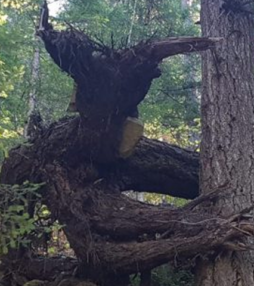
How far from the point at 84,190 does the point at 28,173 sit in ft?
3.27

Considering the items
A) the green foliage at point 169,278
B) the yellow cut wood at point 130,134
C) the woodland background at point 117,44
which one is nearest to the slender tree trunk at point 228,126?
the yellow cut wood at point 130,134

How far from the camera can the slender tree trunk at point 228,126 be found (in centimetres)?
586

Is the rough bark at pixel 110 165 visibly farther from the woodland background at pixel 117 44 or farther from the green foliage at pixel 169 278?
the woodland background at pixel 117 44

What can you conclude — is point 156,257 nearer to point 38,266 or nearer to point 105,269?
point 105,269

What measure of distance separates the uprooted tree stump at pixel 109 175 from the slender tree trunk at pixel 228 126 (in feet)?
0.98

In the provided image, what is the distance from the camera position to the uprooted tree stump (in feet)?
19.1

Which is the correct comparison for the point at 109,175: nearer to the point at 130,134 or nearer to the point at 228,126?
the point at 130,134

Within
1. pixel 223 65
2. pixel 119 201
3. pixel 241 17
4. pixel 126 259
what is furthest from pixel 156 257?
pixel 241 17

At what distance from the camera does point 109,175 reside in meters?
7.31

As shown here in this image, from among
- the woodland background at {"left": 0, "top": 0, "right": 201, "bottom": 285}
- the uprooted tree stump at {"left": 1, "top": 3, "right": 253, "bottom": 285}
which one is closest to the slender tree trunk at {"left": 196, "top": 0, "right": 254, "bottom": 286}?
the uprooted tree stump at {"left": 1, "top": 3, "right": 253, "bottom": 285}

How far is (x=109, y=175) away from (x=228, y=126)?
6.60 feet

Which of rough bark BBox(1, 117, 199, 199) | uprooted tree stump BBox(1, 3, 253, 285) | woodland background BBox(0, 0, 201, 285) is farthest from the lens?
woodland background BBox(0, 0, 201, 285)

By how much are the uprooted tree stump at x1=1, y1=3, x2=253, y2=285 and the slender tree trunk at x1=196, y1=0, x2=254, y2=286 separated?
11.7 inches

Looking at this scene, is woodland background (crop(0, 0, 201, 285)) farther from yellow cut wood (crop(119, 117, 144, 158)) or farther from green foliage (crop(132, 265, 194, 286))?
yellow cut wood (crop(119, 117, 144, 158))
